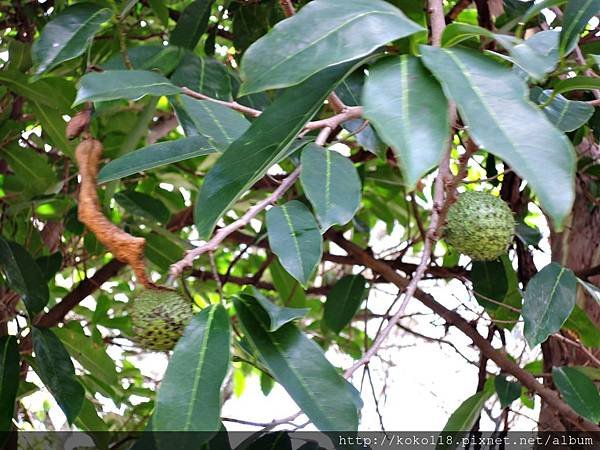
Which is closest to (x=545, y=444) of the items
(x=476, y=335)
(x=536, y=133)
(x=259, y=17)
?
(x=476, y=335)

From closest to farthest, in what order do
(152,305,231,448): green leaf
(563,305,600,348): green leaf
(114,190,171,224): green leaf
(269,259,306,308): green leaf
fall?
(152,305,231,448): green leaf < (563,305,600,348): green leaf < (114,190,171,224): green leaf < (269,259,306,308): green leaf

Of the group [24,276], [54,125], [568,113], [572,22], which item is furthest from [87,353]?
[572,22]

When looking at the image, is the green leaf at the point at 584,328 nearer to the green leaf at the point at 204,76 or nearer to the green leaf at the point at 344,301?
the green leaf at the point at 344,301

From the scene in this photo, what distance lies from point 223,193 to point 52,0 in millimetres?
1119

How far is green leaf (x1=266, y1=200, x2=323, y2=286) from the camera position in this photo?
0.86m

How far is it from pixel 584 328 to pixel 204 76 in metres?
0.75

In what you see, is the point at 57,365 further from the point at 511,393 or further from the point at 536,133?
the point at 536,133

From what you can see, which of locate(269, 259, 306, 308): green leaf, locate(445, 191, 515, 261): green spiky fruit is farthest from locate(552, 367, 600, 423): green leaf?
locate(269, 259, 306, 308): green leaf

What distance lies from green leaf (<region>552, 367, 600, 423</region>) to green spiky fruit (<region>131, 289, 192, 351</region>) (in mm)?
612

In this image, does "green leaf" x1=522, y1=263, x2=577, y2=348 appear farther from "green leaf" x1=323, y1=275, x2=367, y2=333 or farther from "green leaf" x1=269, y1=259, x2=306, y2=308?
"green leaf" x1=269, y1=259, x2=306, y2=308

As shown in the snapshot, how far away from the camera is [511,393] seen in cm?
127

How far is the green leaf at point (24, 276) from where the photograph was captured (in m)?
1.32

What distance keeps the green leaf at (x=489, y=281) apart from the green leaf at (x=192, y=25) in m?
0.58

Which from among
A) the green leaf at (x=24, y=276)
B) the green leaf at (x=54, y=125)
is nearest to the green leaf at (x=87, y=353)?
the green leaf at (x=24, y=276)
